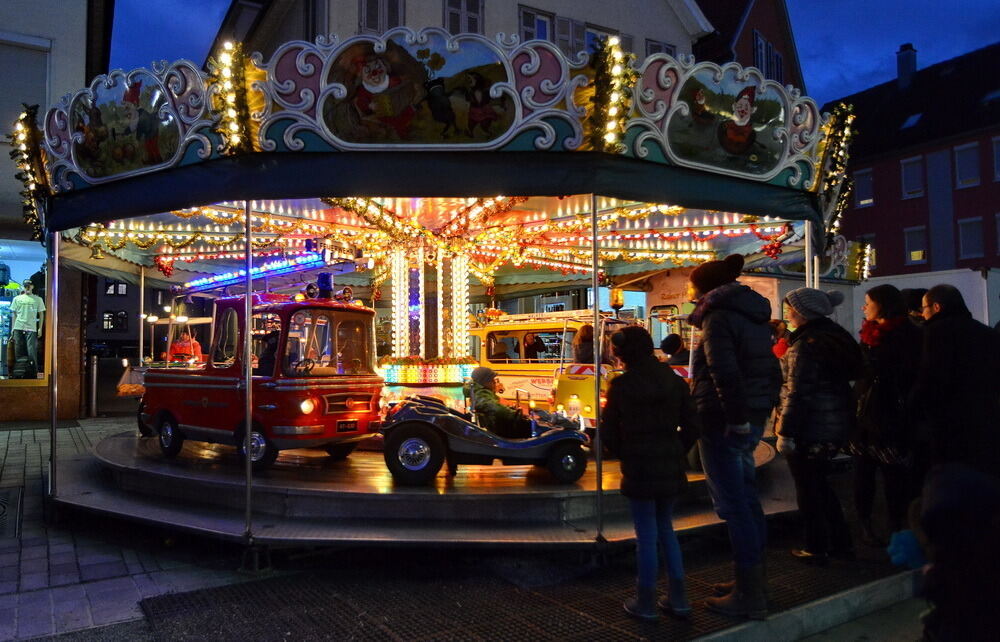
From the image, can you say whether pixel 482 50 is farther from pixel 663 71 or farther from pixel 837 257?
pixel 837 257

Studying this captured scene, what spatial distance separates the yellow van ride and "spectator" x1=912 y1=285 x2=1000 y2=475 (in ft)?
19.1

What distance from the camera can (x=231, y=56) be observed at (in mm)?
5293

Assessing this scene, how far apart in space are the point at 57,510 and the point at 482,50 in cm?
607

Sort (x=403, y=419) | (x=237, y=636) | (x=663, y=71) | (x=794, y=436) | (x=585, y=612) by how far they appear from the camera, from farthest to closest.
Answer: (x=403, y=419), (x=663, y=71), (x=794, y=436), (x=585, y=612), (x=237, y=636)

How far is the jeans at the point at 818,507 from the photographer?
5297 mm

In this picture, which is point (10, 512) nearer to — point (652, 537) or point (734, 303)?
point (652, 537)

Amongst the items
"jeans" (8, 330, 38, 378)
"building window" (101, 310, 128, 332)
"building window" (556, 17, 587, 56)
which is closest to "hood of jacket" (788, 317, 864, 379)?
"building window" (556, 17, 587, 56)

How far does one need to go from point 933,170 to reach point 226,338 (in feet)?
117

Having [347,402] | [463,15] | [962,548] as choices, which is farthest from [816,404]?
[463,15]

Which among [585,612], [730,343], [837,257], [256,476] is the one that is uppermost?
[837,257]

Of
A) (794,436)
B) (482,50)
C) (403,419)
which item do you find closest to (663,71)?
(482,50)

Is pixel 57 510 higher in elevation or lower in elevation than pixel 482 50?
lower

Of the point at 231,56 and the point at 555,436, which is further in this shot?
the point at 555,436

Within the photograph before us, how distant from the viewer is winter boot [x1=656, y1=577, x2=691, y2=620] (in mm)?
4363
